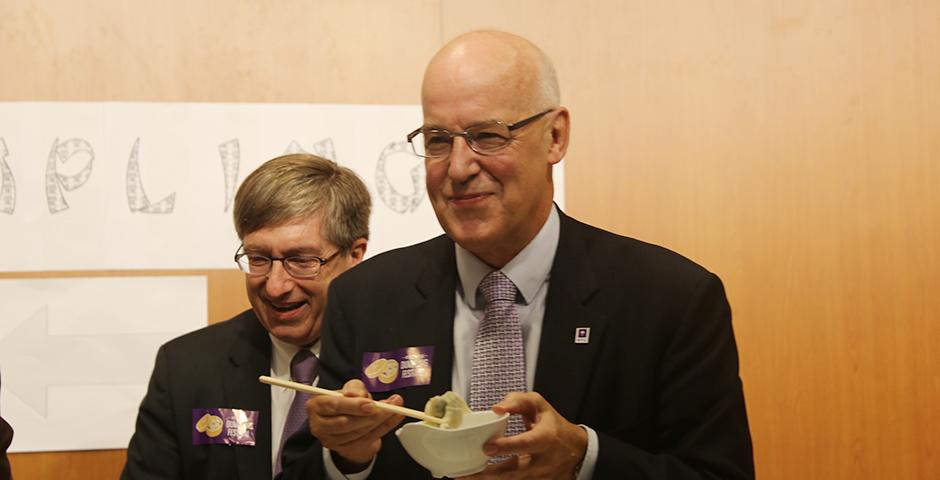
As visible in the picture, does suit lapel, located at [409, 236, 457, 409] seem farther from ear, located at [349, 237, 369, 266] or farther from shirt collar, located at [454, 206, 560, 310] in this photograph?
ear, located at [349, 237, 369, 266]

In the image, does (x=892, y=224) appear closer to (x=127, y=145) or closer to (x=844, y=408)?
(x=844, y=408)

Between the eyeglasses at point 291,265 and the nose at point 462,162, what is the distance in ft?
2.39

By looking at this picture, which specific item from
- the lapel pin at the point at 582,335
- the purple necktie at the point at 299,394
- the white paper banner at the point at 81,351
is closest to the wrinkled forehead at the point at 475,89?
the lapel pin at the point at 582,335

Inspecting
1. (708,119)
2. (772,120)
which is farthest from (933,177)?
(708,119)

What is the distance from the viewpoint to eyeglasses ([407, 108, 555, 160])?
1753 mm

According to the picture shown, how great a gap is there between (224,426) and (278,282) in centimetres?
35

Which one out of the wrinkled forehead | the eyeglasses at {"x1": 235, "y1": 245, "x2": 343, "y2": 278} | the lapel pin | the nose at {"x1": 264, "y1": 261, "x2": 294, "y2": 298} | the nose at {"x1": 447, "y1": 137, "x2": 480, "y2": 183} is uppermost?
the wrinkled forehead

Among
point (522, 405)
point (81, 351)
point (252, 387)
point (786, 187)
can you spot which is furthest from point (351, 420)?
point (786, 187)

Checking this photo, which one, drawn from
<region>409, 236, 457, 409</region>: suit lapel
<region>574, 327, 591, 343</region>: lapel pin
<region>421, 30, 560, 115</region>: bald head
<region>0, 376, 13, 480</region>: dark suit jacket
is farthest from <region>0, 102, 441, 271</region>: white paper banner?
<region>574, 327, 591, 343</region>: lapel pin

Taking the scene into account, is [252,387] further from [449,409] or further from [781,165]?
[781,165]

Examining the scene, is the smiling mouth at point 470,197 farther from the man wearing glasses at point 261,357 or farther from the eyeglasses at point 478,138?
the man wearing glasses at point 261,357

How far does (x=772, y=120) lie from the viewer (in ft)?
10.2

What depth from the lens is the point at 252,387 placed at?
242cm

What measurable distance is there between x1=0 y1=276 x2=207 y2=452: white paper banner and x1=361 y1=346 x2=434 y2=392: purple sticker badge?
1273mm
